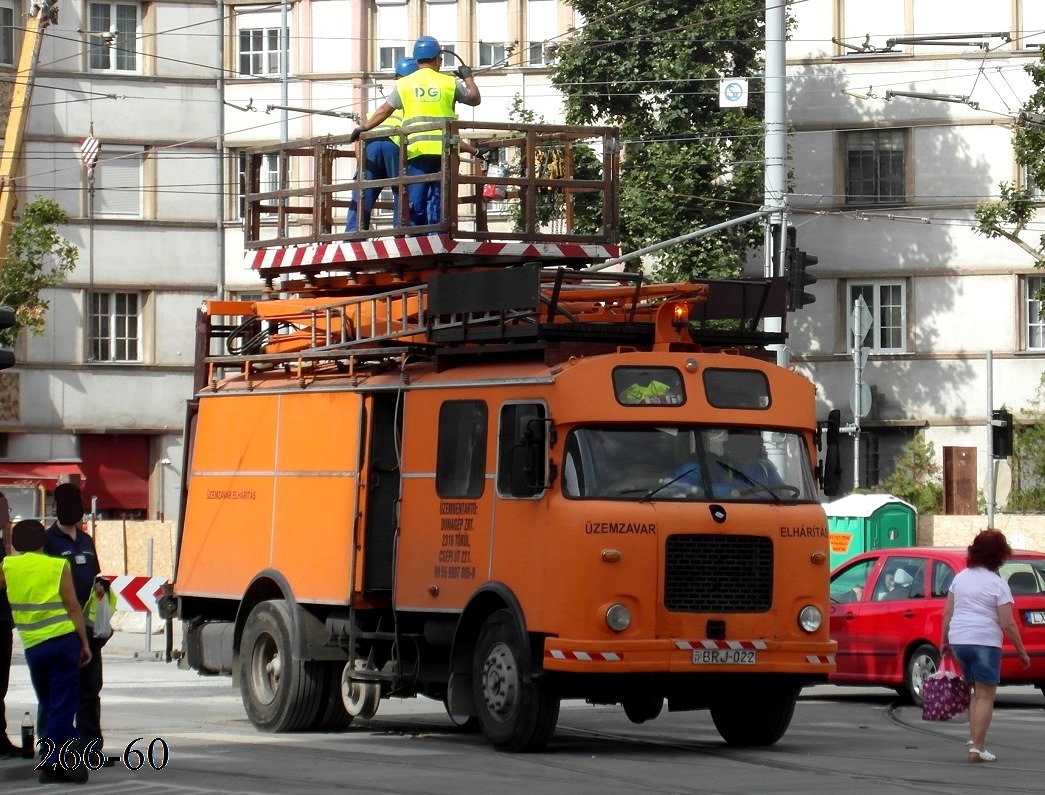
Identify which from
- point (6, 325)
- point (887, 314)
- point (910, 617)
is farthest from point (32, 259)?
point (6, 325)

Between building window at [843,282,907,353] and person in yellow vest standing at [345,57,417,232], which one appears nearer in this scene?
person in yellow vest standing at [345,57,417,232]

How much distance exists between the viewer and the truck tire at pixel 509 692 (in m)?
13.6

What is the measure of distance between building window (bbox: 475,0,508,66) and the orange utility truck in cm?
2810

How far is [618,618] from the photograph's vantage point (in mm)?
13398

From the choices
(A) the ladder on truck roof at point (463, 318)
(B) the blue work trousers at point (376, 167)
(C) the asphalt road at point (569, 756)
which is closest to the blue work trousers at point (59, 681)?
(C) the asphalt road at point (569, 756)

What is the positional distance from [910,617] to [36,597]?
9215mm

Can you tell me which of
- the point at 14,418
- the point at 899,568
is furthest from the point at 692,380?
the point at 14,418

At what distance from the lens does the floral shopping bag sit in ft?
46.3

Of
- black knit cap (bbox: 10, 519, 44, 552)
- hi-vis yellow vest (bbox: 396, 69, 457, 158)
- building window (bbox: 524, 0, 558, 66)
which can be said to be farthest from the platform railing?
building window (bbox: 524, 0, 558, 66)

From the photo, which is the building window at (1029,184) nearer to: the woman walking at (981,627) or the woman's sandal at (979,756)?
the woman walking at (981,627)

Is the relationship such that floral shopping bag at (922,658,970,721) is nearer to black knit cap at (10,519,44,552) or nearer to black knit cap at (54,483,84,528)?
black knit cap at (54,483,84,528)

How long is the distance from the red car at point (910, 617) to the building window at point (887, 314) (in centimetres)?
2325

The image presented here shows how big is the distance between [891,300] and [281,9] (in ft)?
47.8

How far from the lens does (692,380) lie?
14062mm
